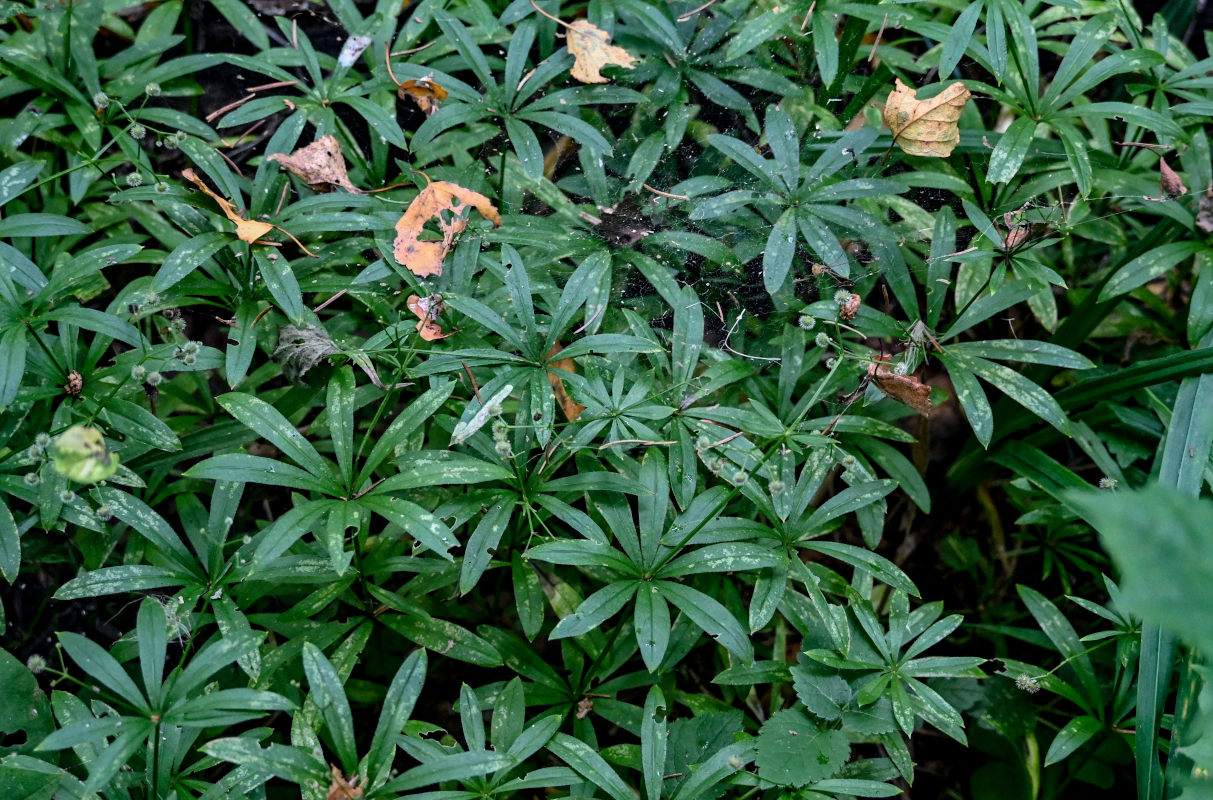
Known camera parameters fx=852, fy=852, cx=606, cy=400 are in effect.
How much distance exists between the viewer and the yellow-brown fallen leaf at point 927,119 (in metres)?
2.46

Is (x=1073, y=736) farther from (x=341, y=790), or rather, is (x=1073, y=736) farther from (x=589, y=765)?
(x=341, y=790)

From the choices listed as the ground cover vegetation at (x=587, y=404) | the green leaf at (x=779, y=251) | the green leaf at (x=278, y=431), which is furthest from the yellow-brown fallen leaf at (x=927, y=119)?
the green leaf at (x=278, y=431)

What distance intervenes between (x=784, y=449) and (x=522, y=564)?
28.1 inches

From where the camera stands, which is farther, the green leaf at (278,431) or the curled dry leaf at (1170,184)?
the curled dry leaf at (1170,184)

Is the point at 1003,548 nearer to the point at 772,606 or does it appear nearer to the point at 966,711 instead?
the point at 966,711

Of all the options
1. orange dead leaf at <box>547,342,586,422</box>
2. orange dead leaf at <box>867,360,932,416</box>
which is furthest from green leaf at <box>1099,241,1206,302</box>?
orange dead leaf at <box>547,342,586,422</box>

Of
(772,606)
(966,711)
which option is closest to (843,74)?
(772,606)

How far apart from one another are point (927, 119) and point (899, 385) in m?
0.90

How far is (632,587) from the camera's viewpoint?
1.92m

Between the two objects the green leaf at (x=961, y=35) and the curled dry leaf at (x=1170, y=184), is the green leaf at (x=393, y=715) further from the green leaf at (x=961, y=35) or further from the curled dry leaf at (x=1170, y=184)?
the curled dry leaf at (x=1170, y=184)

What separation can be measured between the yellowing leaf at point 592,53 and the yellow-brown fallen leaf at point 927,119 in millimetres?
809

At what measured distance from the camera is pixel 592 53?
8.47 ft

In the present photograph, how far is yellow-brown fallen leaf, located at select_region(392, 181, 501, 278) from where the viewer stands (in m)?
2.24

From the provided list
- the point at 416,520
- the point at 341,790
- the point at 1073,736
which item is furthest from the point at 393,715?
the point at 1073,736
